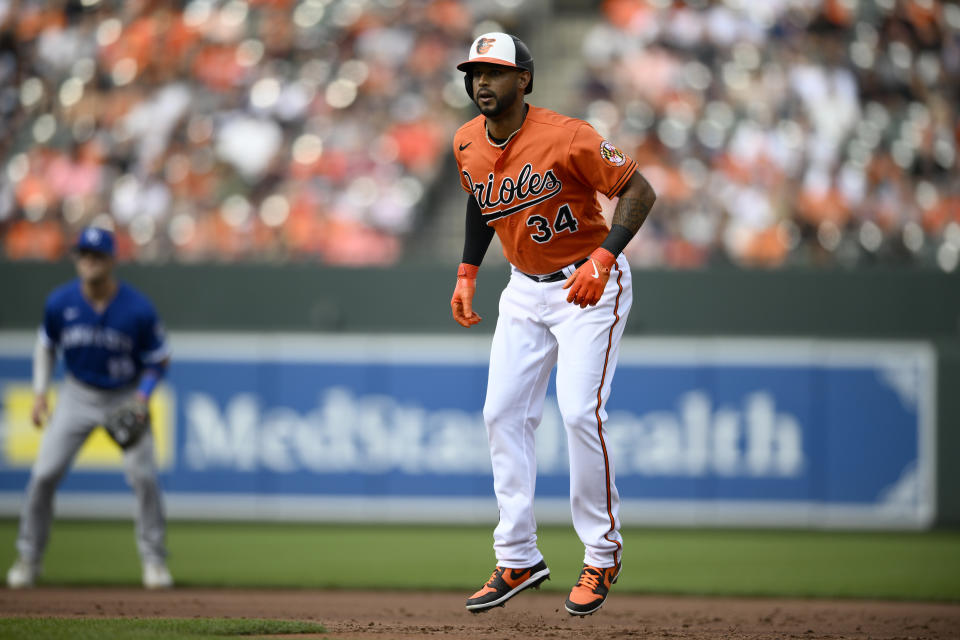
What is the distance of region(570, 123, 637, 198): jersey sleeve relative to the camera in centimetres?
448

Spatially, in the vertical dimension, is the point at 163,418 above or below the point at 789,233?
below

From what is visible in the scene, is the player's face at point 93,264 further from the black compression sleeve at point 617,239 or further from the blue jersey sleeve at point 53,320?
the black compression sleeve at point 617,239

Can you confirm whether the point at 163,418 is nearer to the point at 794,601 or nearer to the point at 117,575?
the point at 117,575

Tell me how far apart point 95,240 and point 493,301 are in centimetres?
426

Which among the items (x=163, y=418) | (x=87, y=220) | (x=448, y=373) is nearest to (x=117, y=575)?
(x=163, y=418)

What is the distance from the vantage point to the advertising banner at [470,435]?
9.93m

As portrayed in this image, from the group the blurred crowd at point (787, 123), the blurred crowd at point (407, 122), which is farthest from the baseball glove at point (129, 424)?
the blurred crowd at point (787, 123)

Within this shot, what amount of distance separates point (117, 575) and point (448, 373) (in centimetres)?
365

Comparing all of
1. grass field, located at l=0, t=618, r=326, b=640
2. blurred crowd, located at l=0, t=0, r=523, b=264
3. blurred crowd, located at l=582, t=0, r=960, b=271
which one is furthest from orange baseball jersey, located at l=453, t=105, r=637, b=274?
blurred crowd, located at l=582, t=0, r=960, b=271

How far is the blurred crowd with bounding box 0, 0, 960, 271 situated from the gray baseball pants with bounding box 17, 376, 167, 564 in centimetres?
412

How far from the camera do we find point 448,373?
10.2 m

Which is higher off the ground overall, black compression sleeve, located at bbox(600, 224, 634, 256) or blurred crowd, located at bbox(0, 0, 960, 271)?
blurred crowd, located at bbox(0, 0, 960, 271)

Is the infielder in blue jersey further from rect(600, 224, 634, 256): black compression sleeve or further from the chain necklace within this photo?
rect(600, 224, 634, 256): black compression sleeve

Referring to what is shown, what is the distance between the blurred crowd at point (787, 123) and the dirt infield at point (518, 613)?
16.5 feet
